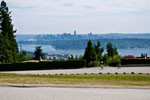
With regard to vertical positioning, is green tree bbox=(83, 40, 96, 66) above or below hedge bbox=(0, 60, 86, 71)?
above

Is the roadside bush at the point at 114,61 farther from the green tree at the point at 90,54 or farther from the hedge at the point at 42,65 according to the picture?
the hedge at the point at 42,65

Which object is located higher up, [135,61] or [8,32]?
[8,32]

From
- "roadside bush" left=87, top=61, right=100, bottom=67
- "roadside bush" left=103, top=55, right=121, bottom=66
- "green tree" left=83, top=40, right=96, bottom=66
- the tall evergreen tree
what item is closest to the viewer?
"roadside bush" left=103, top=55, right=121, bottom=66

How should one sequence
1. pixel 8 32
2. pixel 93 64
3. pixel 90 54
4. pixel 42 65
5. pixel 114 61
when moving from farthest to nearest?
pixel 8 32, pixel 90 54, pixel 114 61, pixel 93 64, pixel 42 65

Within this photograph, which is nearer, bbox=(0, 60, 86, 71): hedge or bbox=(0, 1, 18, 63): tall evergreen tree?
bbox=(0, 60, 86, 71): hedge

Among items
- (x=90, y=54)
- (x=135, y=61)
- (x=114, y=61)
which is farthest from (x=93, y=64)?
(x=135, y=61)

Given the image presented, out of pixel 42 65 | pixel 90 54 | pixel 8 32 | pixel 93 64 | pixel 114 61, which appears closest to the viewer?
pixel 42 65

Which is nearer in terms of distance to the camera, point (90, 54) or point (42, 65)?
point (42, 65)

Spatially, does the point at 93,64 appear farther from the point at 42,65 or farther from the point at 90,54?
the point at 42,65

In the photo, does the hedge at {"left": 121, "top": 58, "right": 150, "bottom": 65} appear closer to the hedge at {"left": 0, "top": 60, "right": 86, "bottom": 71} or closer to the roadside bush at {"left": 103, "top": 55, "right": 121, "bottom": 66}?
the roadside bush at {"left": 103, "top": 55, "right": 121, "bottom": 66}

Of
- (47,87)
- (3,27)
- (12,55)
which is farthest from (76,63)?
(47,87)

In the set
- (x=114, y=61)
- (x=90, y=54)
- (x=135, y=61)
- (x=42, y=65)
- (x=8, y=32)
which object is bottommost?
(x=42, y=65)

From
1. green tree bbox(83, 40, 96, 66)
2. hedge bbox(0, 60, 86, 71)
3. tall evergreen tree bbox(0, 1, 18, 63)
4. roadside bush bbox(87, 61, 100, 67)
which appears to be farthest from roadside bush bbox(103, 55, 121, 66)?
tall evergreen tree bbox(0, 1, 18, 63)

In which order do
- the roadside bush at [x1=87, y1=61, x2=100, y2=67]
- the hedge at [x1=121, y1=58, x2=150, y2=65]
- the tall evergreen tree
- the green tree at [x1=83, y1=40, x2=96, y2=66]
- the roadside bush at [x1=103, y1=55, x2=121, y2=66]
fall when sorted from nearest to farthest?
the hedge at [x1=121, y1=58, x2=150, y2=65] → the roadside bush at [x1=103, y1=55, x2=121, y2=66] → the roadside bush at [x1=87, y1=61, x2=100, y2=67] → the green tree at [x1=83, y1=40, x2=96, y2=66] → the tall evergreen tree
